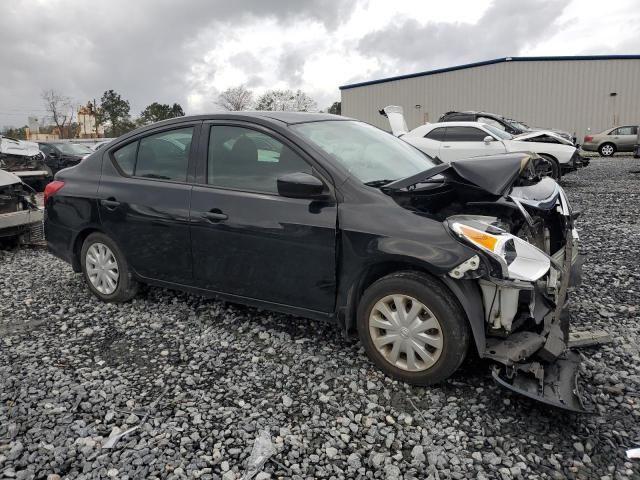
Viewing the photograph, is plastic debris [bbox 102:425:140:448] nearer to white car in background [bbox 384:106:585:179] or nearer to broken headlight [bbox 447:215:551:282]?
broken headlight [bbox 447:215:551:282]

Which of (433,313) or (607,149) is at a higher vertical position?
(607,149)

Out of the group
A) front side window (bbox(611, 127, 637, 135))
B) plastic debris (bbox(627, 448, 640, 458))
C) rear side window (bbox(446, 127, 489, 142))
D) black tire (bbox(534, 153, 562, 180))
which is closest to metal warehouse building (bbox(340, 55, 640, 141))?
front side window (bbox(611, 127, 637, 135))

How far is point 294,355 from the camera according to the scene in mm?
3412

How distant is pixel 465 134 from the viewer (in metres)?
12.8

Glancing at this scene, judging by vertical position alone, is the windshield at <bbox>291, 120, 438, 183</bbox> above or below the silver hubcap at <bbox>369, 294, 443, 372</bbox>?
above

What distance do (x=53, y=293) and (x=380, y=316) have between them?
11.1 feet

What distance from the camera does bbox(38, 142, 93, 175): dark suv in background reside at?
15617 millimetres

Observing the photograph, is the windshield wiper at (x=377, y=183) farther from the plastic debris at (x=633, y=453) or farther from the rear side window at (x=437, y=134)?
the rear side window at (x=437, y=134)

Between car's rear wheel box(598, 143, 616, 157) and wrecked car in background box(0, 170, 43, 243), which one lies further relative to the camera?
car's rear wheel box(598, 143, 616, 157)

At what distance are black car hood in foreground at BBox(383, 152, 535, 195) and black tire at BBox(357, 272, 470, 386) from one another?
0.59 meters

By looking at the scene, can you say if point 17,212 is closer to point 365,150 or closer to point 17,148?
point 365,150

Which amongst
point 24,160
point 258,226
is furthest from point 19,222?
point 24,160

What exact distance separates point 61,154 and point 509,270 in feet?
53.3

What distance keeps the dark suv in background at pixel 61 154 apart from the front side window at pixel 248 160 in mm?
13309
